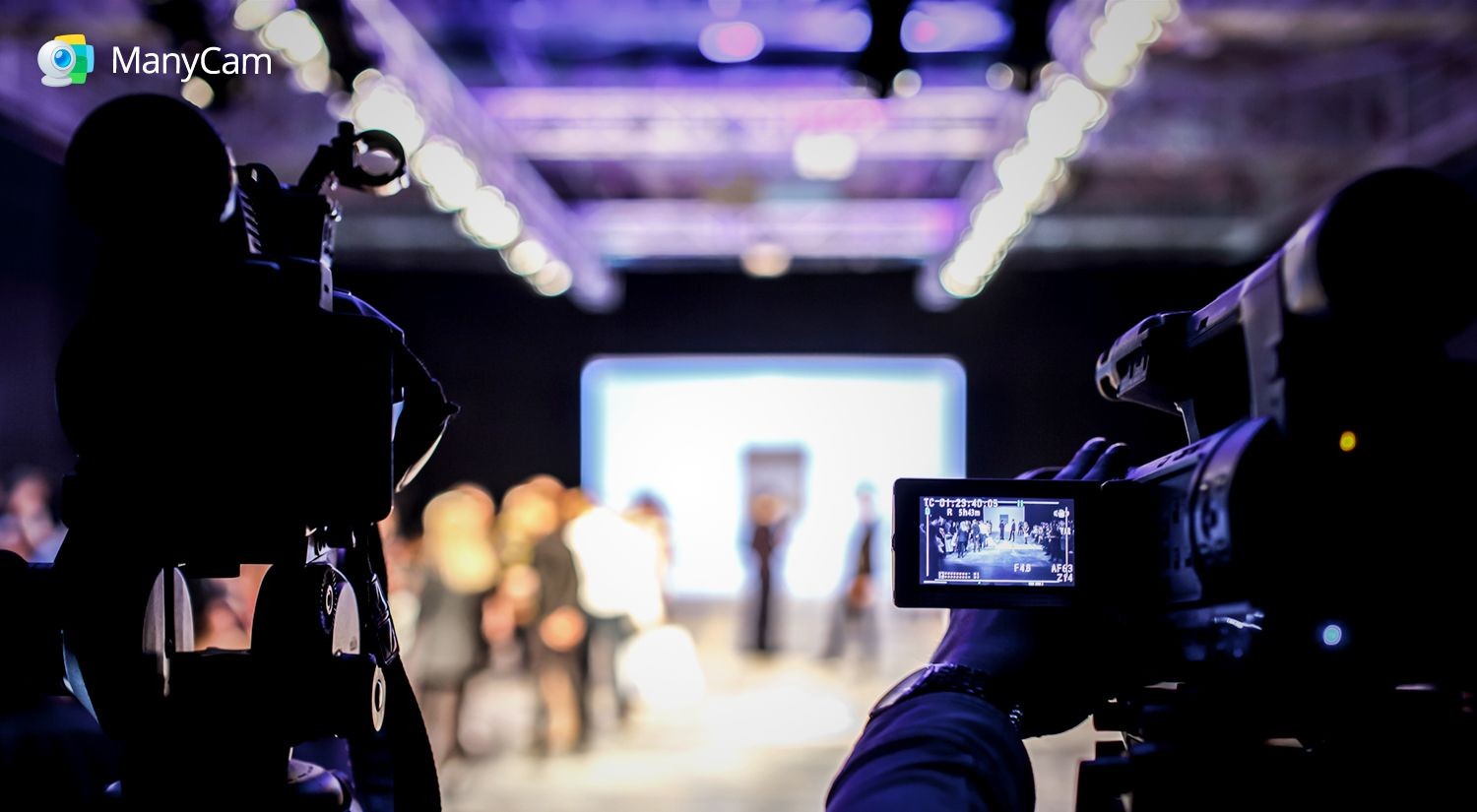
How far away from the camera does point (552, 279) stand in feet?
27.9

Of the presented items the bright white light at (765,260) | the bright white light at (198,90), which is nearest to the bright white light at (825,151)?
the bright white light at (765,260)

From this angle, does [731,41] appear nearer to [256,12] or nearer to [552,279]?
[256,12]

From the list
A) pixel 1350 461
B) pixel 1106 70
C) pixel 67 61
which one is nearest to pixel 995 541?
pixel 1350 461

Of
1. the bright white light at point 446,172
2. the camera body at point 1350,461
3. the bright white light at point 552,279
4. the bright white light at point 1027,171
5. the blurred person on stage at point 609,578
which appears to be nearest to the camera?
the camera body at point 1350,461

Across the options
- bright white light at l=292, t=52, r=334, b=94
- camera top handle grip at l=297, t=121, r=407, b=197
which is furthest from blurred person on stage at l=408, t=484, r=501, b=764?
camera top handle grip at l=297, t=121, r=407, b=197

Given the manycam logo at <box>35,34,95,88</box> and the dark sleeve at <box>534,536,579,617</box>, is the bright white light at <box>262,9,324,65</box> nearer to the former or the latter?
the manycam logo at <box>35,34,95,88</box>

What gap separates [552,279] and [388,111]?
165 inches

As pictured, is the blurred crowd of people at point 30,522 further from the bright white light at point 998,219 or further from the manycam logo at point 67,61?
the bright white light at point 998,219

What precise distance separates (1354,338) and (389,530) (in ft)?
20.8

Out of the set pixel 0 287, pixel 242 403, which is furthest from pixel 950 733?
pixel 0 287

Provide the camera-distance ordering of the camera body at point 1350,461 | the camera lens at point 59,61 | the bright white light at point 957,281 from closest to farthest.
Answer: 1. the camera body at point 1350,461
2. the camera lens at point 59,61
3. the bright white light at point 957,281

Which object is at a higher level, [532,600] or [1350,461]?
[1350,461]

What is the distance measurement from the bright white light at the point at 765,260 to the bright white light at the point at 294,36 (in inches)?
185

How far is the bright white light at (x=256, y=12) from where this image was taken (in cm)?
357
